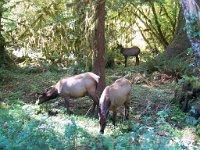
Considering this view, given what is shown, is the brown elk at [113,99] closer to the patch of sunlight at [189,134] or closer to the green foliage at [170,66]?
the patch of sunlight at [189,134]

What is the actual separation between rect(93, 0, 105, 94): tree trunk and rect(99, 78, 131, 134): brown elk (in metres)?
1.58

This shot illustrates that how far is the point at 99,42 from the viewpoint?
38.2 feet

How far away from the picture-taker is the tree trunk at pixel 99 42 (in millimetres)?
11388

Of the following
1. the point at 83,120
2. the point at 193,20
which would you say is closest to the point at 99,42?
the point at 83,120

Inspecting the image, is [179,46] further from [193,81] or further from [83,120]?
[83,120]

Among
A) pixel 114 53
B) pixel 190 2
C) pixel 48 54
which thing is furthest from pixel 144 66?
pixel 190 2

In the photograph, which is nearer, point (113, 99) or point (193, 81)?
point (113, 99)

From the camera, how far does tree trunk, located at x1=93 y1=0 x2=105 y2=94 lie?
1139 cm

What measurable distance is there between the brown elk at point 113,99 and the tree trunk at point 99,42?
5.19 feet

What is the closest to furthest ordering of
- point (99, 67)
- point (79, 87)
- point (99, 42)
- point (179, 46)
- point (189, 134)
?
point (189, 134)
point (79, 87)
point (99, 42)
point (99, 67)
point (179, 46)

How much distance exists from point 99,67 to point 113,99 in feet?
7.58

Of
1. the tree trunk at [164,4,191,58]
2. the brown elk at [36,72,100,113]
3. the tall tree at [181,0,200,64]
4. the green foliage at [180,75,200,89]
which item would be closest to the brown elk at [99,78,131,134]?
the brown elk at [36,72,100,113]

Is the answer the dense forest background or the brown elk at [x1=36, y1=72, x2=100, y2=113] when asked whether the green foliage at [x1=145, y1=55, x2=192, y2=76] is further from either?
the brown elk at [x1=36, y1=72, x2=100, y2=113]

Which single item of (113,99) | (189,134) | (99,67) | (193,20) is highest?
(193,20)
